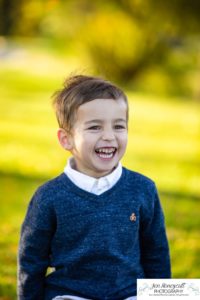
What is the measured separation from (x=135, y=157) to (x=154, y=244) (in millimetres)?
4626

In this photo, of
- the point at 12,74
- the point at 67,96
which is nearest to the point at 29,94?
the point at 12,74

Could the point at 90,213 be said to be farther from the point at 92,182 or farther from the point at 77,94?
the point at 77,94

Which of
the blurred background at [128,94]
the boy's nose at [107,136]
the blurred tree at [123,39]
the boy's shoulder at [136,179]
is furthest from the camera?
the blurred tree at [123,39]

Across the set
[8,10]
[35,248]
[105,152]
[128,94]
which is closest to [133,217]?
[105,152]

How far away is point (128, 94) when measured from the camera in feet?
48.6

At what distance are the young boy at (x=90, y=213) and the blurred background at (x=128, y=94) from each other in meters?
0.46

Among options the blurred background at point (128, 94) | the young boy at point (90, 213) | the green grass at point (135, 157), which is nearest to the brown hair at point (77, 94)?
the young boy at point (90, 213)

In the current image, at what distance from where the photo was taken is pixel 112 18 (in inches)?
620

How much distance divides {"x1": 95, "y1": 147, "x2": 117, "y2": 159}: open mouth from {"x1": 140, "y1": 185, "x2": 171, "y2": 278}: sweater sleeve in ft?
0.97

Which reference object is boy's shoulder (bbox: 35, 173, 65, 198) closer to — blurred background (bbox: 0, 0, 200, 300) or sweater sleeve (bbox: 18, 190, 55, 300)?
sweater sleeve (bbox: 18, 190, 55, 300)

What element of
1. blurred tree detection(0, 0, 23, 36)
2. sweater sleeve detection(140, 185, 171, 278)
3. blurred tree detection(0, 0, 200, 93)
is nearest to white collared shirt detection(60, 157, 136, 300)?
sweater sleeve detection(140, 185, 171, 278)

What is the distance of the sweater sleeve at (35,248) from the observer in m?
2.72

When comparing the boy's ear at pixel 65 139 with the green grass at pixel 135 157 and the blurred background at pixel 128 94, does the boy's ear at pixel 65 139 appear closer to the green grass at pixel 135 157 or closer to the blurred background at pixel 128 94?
the blurred background at pixel 128 94

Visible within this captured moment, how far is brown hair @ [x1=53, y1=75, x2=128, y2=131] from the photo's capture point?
107 inches
